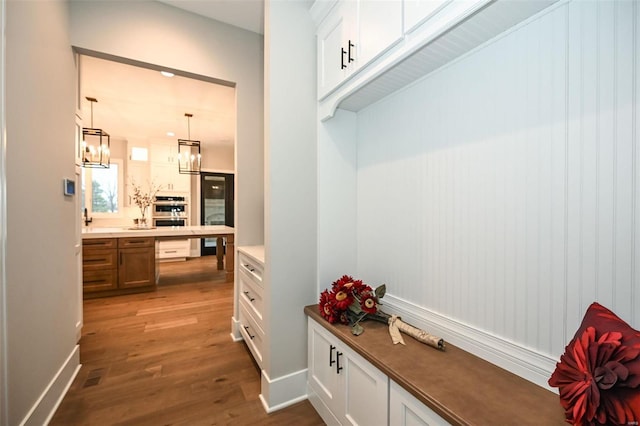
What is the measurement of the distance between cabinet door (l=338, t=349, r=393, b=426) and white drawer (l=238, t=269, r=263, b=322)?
2.53ft

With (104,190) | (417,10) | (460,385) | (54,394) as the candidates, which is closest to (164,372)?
(54,394)

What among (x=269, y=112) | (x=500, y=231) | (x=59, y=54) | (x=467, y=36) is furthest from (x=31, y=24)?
(x=500, y=231)

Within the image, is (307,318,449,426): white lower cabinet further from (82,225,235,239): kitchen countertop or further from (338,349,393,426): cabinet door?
(82,225,235,239): kitchen countertop

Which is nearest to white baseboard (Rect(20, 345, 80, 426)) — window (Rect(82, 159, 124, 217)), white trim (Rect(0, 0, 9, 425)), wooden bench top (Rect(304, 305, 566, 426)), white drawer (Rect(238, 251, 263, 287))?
white trim (Rect(0, 0, 9, 425))

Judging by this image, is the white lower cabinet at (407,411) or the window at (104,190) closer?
the white lower cabinet at (407,411)

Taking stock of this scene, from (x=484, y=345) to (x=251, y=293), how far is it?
1616 millimetres

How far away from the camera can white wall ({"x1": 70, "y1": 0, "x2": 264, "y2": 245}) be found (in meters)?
2.12

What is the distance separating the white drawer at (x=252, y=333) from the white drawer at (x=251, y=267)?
34 centimetres

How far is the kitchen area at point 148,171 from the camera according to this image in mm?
3705

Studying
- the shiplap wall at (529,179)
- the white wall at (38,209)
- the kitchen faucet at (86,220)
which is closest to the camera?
the shiplap wall at (529,179)

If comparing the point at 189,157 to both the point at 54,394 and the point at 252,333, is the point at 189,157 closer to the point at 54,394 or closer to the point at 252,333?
the point at 252,333

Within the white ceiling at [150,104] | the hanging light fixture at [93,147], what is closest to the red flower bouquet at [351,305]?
the white ceiling at [150,104]

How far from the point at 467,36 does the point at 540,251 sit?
899mm

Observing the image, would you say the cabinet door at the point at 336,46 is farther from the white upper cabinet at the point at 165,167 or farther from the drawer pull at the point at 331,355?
the white upper cabinet at the point at 165,167
